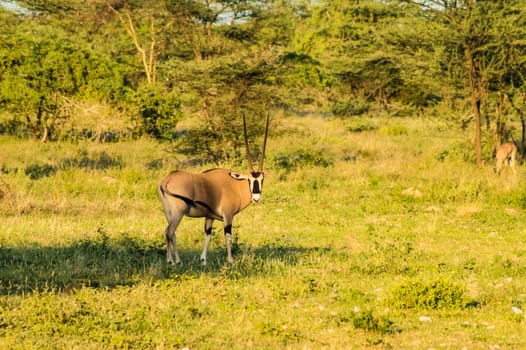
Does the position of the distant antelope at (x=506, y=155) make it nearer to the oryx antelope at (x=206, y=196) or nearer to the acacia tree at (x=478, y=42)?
the acacia tree at (x=478, y=42)

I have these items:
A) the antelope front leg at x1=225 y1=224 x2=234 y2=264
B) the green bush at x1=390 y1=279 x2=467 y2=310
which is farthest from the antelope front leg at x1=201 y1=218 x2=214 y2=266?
the green bush at x1=390 y1=279 x2=467 y2=310

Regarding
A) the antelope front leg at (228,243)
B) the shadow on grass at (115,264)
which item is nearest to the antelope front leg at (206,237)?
the shadow on grass at (115,264)

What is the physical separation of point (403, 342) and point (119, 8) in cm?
2976

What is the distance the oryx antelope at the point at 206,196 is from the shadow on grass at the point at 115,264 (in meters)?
0.31

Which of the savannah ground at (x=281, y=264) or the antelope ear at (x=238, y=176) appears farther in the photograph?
the antelope ear at (x=238, y=176)

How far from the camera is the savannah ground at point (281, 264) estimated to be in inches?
264

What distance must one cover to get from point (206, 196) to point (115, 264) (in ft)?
4.77

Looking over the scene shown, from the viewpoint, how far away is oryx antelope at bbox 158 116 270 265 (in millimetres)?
9211

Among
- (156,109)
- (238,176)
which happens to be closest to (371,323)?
(238,176)

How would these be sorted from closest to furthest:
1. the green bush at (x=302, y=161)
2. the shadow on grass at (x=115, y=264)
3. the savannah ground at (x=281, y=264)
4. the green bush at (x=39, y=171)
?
1. the savannah ground at (x=281, y=264)
2. the shadow on grass at (x=115, y=264)
3. the green bush at (x=39, y=171)
4. the green bush at (x=302, y=161)

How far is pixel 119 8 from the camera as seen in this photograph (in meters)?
33.7

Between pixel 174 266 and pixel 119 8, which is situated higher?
pixel 119 8

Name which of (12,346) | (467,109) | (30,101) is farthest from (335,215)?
(30,101)

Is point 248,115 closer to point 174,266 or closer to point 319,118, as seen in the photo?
point 174,266
